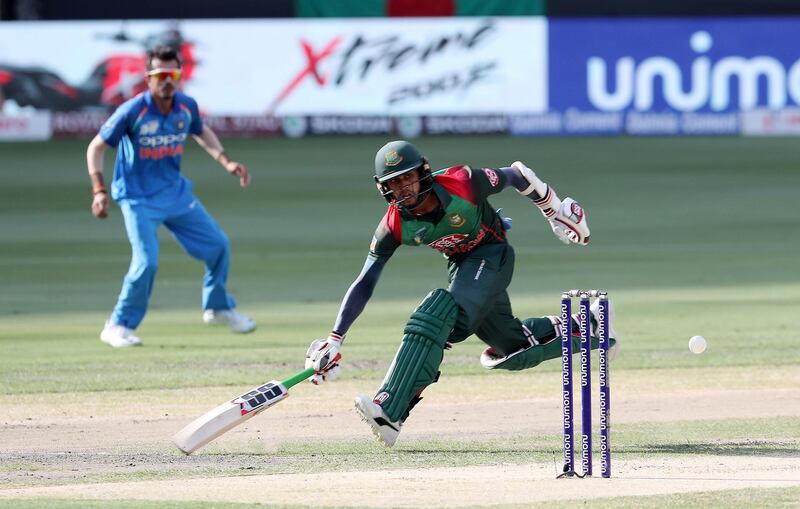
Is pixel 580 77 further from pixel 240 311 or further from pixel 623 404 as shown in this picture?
pixel 623 404

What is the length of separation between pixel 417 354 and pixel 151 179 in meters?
4.36

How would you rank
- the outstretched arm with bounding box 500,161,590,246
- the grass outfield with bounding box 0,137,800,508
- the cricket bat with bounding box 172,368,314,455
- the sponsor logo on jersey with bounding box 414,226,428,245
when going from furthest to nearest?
the grass outfield with bounding box 0,137,800,508, the outstretched arm with bounding box 500,161,590,246, the sponsor logo on jersey with bounding box 414,226,428,245, the cricket bat with bounding box 172,368,314,455

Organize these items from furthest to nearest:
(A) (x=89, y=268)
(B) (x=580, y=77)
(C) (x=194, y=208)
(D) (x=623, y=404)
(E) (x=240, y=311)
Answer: (B) (x=580, y=77) < (A) (x=89, y=268) < (E) (x=240, y=311) < (C) (x=194, y=208) < (D) (x=623, y=404)

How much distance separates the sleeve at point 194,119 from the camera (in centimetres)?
1134

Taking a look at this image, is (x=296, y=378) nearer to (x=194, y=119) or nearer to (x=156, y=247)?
(x=156, y=247)

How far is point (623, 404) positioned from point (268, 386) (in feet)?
8.04

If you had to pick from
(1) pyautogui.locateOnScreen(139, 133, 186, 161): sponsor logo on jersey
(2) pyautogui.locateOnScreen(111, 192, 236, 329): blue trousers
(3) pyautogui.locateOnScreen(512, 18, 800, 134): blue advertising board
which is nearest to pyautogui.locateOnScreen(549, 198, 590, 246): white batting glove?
(2) pyautogui.locateOnScreen(111, 192, 236, 329): blue trousers

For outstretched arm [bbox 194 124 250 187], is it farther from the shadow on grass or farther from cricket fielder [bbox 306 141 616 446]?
the shadow on grass

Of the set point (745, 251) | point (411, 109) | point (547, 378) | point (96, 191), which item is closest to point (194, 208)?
point (96, 191)

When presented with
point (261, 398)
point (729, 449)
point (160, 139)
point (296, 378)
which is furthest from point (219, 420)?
point (160, 139)

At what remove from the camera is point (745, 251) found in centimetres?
1633

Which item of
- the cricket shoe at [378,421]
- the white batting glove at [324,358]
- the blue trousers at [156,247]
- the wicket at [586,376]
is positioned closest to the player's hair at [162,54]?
the blue trousers at [156,247]

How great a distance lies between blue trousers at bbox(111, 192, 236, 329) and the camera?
36.2 feet

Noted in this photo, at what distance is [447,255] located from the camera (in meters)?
7.99
